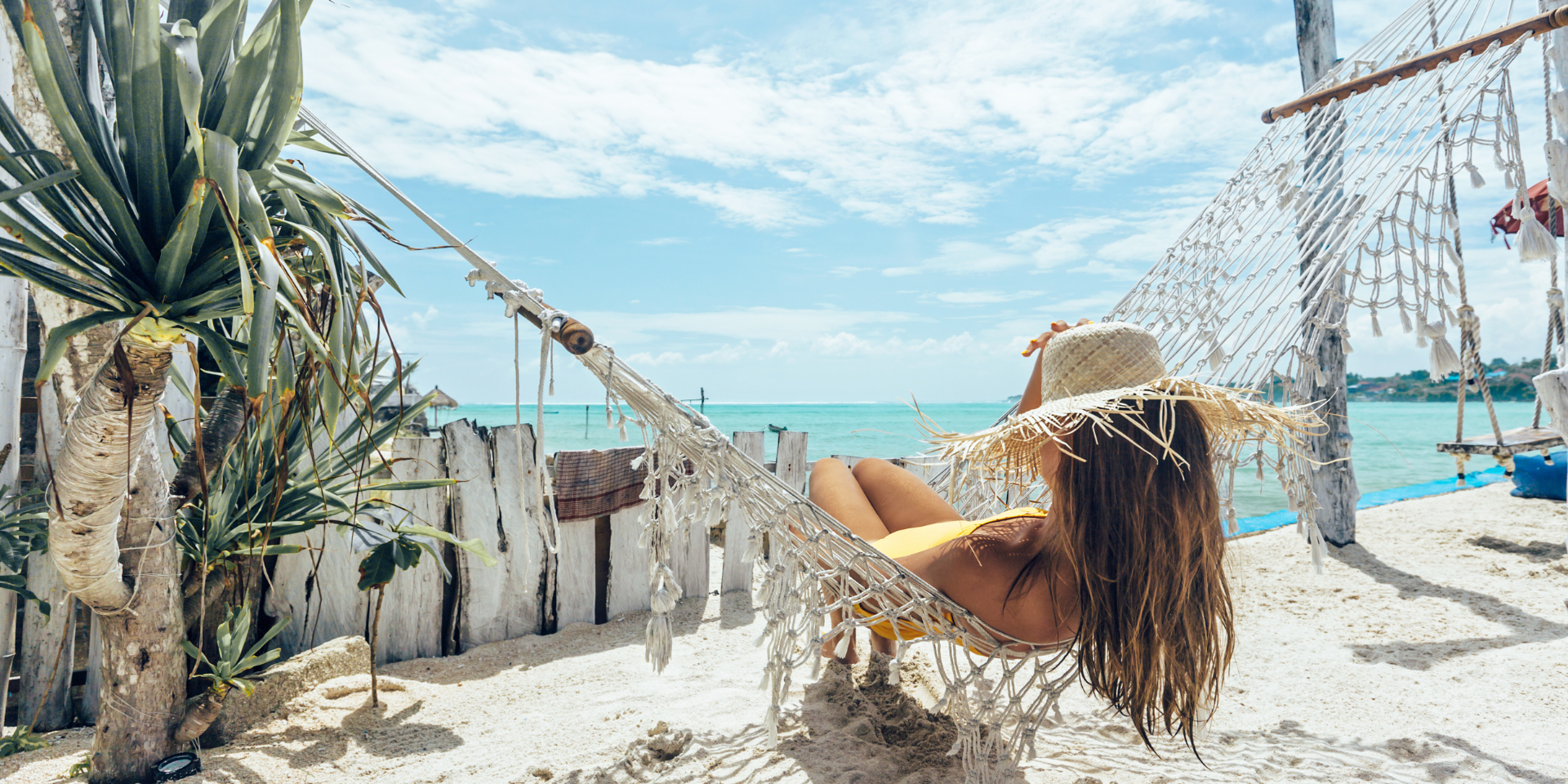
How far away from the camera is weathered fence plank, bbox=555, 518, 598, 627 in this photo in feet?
8.62

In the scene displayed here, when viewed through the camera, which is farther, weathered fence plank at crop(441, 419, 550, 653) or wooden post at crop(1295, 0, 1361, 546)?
wooden post at crop(1295, 0, 1361, 546)

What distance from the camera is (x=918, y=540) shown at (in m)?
1.55

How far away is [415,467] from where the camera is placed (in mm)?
2383

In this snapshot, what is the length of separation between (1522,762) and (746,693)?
67.1 inches

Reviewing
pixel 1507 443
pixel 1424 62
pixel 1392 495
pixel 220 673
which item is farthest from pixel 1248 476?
pixel 220 673

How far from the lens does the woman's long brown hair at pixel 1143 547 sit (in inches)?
47.0

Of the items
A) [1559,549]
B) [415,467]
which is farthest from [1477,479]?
[415,467]

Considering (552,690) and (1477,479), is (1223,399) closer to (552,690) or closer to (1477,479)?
(552,690)

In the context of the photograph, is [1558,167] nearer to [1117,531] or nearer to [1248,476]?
[1117,531]

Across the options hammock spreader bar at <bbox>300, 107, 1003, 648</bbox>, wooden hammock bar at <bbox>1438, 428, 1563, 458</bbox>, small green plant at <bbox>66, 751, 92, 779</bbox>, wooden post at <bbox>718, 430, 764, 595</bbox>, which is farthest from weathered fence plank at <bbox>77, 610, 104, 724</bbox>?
wooden hammock bar at <bbox>1438, 428, 1563, 458</bbox>

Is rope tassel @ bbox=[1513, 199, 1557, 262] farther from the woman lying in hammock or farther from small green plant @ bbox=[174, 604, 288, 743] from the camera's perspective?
small green plant @ bbox=[174, 604, 288, 743]

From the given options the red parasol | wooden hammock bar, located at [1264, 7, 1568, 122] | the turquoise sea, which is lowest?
the turquoise sea

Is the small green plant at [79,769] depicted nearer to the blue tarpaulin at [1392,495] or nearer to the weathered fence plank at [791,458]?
the weathered fence plank at [791,458]

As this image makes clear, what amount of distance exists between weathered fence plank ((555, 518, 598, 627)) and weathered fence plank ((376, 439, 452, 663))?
39 centimetres
